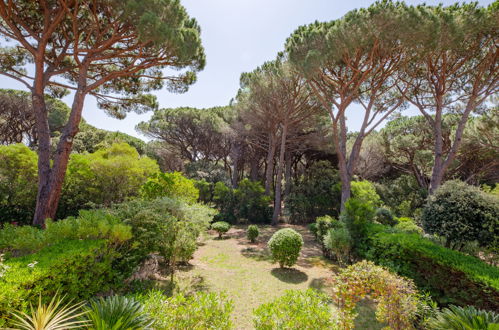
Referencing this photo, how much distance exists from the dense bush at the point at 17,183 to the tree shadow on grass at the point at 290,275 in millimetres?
10637

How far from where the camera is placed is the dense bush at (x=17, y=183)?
9.25 meters

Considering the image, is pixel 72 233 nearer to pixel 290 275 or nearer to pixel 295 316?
pixel 295 316

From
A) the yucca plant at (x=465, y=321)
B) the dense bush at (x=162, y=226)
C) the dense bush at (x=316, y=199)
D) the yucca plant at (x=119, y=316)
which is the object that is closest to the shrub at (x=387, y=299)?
the yucca plant at (x=465, y=321)

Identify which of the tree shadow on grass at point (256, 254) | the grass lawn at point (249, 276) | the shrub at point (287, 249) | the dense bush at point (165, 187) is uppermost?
the dense bush at point (165, 187)

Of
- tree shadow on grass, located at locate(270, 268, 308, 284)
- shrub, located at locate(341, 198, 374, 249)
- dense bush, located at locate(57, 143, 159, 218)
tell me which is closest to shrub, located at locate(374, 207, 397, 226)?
shrub, located at locate(341, 198, 374, 249)

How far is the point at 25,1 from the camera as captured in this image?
7.86 meters

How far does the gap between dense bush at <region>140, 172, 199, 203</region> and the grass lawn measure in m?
2.82

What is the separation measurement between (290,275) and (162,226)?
4.47 m

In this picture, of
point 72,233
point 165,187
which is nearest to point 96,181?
point 165,187

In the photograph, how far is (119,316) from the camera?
296 centimetres

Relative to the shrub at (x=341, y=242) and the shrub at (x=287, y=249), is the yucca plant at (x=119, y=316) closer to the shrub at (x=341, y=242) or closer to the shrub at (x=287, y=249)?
the shrub at (x=287, y=249)

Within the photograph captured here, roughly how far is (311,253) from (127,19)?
12000 millimetres

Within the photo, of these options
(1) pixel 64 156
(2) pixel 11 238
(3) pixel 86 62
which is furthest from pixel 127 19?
(2) pixel 11 238

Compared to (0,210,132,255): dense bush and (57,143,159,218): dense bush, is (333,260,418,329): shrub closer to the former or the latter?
(0,210,132,255): dense bush
